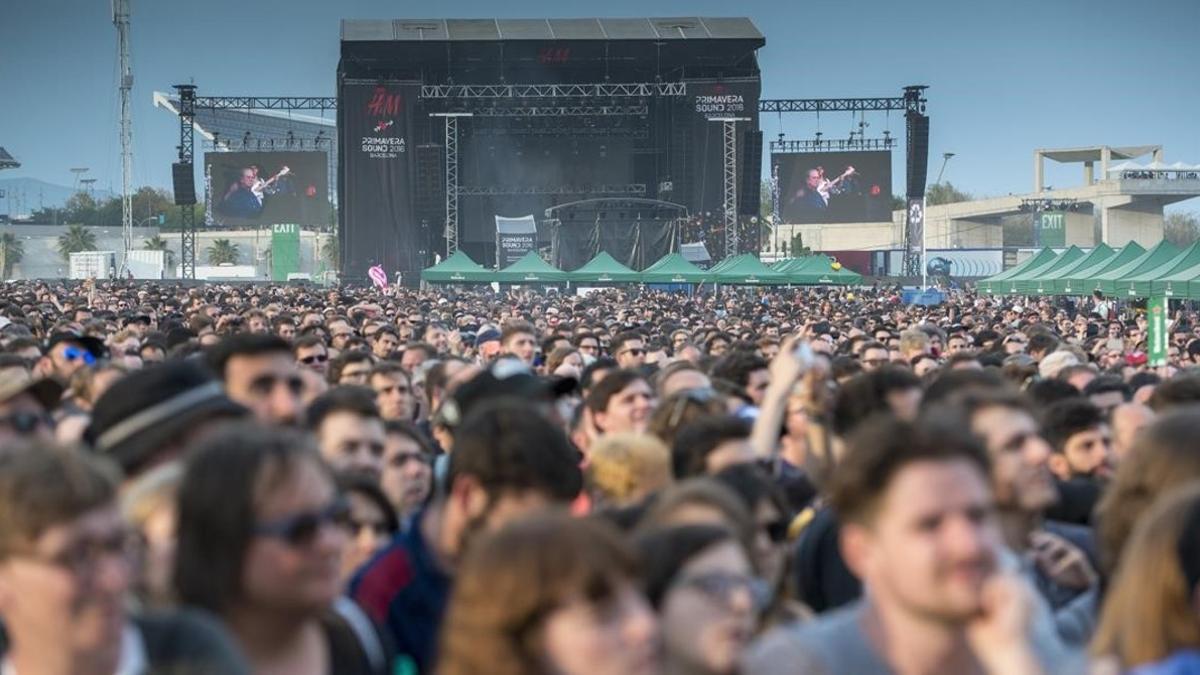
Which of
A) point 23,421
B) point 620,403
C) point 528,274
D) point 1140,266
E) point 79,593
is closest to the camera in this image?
point 79,593

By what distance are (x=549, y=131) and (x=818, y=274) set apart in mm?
14757

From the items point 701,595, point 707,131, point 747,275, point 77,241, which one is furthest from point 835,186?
A: point 77,241

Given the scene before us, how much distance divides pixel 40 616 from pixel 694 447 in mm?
3227

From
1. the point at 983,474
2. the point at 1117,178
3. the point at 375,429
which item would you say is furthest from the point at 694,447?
the point at 1117,178

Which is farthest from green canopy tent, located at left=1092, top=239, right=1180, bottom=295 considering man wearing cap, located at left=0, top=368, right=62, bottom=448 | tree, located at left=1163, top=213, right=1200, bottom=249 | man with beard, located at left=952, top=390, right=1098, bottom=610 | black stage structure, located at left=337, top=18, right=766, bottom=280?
tree, located at left=1163, top=213, right=1200, bottom=249

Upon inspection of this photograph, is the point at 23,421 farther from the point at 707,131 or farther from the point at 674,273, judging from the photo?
the point at 707,131

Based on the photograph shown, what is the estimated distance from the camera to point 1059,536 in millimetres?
6000

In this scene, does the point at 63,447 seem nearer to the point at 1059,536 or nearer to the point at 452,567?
the point at 452,567

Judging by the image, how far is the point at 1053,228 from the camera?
120625mm

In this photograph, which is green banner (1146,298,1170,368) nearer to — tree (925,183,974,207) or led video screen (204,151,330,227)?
led video screen (204,151,330,227)

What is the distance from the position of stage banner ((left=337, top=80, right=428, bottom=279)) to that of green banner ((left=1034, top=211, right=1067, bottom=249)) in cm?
6529

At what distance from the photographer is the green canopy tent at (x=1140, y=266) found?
120 ft

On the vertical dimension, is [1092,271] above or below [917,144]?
below

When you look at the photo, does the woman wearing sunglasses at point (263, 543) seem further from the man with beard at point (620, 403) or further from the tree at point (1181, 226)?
the tree at point (1181, 226)
